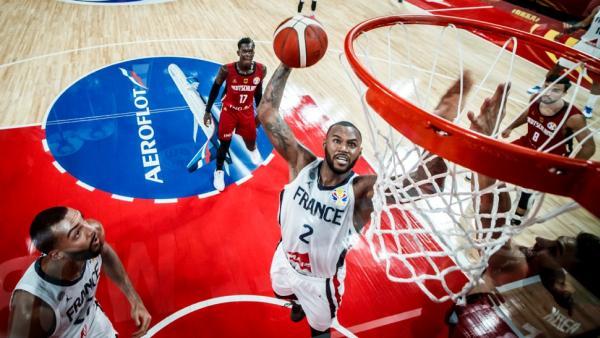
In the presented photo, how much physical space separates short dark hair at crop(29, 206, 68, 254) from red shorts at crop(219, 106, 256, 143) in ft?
6.81

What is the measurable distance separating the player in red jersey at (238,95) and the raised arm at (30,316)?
2.29 m

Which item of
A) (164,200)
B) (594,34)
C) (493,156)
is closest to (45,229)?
(164,200)

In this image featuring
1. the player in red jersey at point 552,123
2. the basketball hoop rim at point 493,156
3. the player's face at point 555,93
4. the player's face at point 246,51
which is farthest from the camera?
the player's face at point 246,51

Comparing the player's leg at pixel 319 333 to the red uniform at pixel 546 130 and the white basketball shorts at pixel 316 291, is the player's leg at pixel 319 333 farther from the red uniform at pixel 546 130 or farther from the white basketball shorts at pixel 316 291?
the red uniform at pixel 546 130

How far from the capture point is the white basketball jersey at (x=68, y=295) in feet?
5.95

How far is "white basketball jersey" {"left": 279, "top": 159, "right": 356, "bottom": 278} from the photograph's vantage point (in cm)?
209

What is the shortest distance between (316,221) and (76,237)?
1.33m

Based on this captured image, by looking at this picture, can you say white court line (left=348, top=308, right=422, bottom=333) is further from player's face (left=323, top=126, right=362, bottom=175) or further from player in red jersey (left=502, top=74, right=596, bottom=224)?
player's face (left=323, top=126, right=362, bottom=175)

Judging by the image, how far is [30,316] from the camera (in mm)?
1742

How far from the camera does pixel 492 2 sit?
10.1 metres

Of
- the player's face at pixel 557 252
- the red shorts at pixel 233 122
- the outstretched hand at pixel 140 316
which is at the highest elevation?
the player's face at pixel 557 252

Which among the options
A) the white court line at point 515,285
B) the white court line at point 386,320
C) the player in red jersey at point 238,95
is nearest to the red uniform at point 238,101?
the player in red jersey at point 238,95

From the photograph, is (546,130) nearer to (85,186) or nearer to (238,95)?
(238,95)

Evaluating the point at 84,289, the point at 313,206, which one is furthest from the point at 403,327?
the point at 84,289
